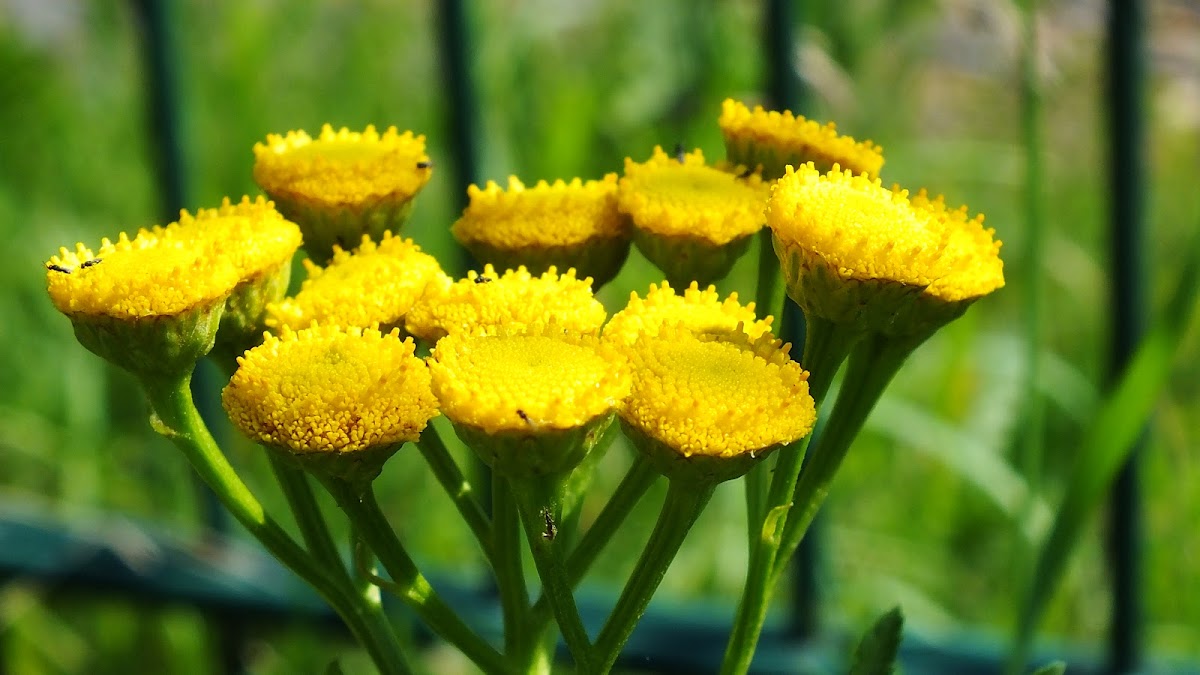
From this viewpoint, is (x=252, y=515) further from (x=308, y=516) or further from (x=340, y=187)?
(x=340, y=187)

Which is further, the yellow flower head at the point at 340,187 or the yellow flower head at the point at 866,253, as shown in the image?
the yellow flower head at the point at 340,187

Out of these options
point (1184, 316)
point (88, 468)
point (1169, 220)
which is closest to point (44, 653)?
point (88, 468)

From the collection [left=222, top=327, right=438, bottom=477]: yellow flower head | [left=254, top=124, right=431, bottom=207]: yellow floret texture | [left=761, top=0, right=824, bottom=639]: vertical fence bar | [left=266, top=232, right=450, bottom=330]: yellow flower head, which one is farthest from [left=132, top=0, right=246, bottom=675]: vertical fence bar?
[left=222, top=327, right=438, bottom=477]: yellow flower head

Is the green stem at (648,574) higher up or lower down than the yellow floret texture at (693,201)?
lower down

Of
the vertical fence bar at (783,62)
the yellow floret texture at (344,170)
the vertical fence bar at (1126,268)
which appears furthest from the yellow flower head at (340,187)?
the vertical fence bar at (1126,268)

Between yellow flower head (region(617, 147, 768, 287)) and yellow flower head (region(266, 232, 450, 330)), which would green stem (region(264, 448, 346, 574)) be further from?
yellow flower head (region(617, 147, 768, 287))

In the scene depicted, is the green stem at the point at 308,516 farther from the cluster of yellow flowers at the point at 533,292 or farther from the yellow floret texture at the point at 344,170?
the yellow floret texture at the point at 344,170
